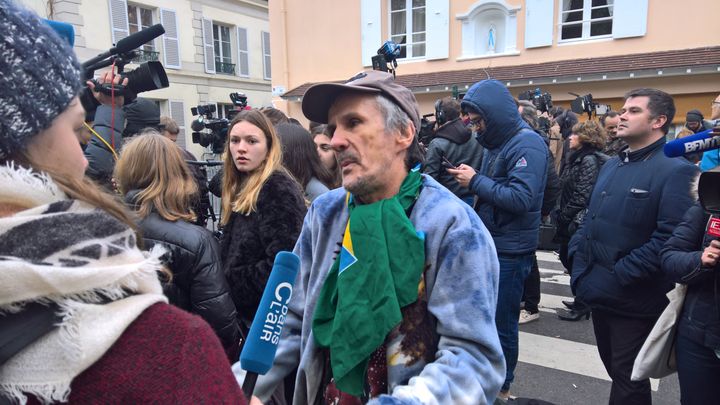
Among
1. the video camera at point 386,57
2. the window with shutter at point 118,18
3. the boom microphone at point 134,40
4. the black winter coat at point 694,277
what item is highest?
the window with shutter at point 118,18

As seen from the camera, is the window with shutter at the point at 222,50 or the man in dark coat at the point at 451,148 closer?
the man in dark coat at the point at 451,148

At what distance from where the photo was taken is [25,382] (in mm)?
653

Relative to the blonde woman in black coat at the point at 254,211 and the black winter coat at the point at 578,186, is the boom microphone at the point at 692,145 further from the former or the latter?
the black winter coat at the point at 578,186

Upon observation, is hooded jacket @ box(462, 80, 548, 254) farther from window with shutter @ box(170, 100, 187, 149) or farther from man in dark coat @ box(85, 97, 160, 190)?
window with shutter @ box(170, 100, 187, 149)

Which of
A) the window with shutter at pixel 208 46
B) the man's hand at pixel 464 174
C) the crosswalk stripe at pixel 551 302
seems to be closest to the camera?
the man's hand at pixel 464 174

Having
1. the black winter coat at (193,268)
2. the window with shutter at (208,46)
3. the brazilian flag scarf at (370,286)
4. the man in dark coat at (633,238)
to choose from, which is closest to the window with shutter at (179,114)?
the window with shutter at (208,46)

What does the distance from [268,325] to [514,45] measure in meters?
14.6

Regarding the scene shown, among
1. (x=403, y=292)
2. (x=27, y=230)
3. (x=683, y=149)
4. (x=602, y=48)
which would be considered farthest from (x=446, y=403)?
(x=602, y=48)

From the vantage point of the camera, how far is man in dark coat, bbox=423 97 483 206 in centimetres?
452

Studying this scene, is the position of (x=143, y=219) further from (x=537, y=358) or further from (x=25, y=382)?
(x=537, y=358)

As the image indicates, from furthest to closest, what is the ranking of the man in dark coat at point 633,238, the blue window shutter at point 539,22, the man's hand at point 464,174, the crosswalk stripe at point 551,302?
the blue window shutter at point 539,22, the crosswalk stripe at point 551,302, the man's hand at point 464,174, the man in dark coat at point 633,238

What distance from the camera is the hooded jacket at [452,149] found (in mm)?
4523

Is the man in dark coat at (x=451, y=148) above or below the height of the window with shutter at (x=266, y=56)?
below

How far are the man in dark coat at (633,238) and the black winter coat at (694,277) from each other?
0.22m
